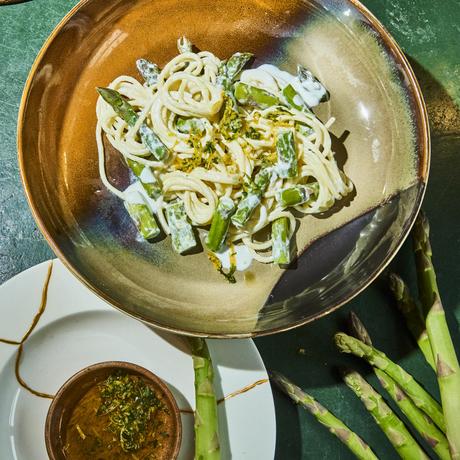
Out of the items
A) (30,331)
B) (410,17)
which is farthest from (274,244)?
(410,17)

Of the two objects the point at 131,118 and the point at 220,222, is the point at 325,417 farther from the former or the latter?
the point at 131,118

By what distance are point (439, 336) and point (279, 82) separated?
1254 mm

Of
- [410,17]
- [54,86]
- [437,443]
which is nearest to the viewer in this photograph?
[54,86]

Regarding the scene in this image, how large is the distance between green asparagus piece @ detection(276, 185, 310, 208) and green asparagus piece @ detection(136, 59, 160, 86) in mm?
671

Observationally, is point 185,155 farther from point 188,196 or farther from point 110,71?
point 110,71

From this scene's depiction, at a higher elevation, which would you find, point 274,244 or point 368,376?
point 274,244

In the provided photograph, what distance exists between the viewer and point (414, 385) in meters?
2.79

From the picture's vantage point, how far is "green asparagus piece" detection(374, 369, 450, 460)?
2.75 m

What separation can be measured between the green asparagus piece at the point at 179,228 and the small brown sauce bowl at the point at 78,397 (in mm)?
495

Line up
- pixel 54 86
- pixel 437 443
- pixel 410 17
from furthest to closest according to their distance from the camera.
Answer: pixel 410 17 < pixel 437 443 < pixel 54 86

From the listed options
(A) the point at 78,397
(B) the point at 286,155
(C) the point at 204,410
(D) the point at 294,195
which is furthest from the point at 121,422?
(B) the point at 286,155

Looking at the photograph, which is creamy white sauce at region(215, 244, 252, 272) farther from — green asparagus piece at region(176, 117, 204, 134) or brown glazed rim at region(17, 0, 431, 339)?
green asparagus piece at region(176, 117, 204, 134)

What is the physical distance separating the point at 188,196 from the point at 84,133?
0.47 meters

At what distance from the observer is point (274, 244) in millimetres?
2443
